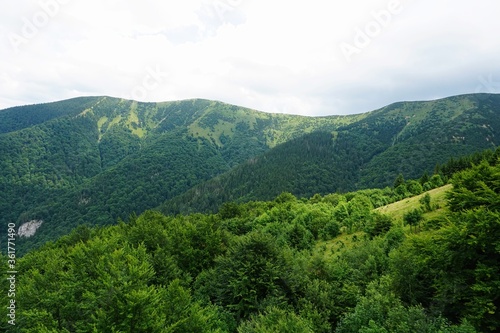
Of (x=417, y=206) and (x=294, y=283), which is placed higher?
(x=417, y=206)

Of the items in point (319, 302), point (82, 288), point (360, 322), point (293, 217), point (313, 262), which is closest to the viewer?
point (360, 322)

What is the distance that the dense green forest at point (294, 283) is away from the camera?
22703 millimetres

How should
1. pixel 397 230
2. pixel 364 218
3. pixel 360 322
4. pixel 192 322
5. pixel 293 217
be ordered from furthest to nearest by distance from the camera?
pixel 293 217 → pixel 364 218 → pixel 397 230 → pixel 192 322 → pixel 360 322

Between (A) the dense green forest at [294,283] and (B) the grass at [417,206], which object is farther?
(B) the grass at [417,206]

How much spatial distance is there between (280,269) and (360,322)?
43.9ft

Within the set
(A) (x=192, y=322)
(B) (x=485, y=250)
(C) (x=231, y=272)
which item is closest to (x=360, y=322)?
(B) (x=485, y=250)

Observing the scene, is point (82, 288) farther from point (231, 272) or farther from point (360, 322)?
point (360, 322)

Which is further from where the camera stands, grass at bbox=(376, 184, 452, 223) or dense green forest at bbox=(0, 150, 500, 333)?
grass at bbox=(376, 184, 452, 223)

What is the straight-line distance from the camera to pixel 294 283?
35.6 m

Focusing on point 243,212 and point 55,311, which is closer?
point 55,311

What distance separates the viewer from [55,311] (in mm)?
33375

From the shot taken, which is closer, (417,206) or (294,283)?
(294,283)

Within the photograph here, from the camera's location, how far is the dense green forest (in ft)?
74.5

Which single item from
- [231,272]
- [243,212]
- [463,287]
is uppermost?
[463,287]
